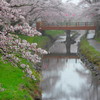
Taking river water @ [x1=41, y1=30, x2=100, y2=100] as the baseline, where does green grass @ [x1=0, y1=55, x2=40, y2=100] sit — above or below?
above

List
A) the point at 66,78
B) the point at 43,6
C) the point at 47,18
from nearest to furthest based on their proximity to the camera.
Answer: the point at 66,78 → the point at 43,6 → the point at 47,18

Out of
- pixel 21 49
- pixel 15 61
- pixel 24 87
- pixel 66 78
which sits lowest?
pixel 66 78

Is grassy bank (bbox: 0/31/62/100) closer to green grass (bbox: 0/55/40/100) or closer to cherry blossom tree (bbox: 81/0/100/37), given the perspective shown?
green grass (bbox: 0/55/40/100)

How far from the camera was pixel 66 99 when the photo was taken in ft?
38.2

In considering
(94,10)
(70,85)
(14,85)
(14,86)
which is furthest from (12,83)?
(94,10)

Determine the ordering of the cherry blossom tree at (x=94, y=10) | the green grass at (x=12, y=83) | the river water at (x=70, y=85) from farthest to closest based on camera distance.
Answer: the cherry blossom tree at (x=94, y=10) < the river water at (x=70, y=85) < the green grass at (x=12, y=83)

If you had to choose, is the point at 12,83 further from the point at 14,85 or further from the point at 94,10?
the point at 94,10

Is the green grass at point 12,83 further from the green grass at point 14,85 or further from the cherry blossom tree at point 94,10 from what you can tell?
the cherry blossom tree at point 94,10

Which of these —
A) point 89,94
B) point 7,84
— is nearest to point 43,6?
point 89,94

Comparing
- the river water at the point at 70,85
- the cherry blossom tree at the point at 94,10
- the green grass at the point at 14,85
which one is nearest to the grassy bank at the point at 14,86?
the green grass at the point at 14,85

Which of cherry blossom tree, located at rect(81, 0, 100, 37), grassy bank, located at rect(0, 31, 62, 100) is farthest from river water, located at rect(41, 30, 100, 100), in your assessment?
cherry blossom tree, located at rect(81, 0, 100, 37)

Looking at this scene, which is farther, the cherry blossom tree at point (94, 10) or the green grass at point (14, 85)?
the cherry blossom tree at point (94, 10)

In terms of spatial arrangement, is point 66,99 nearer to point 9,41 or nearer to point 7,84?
point 7,84

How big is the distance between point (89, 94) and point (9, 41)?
7.36m
